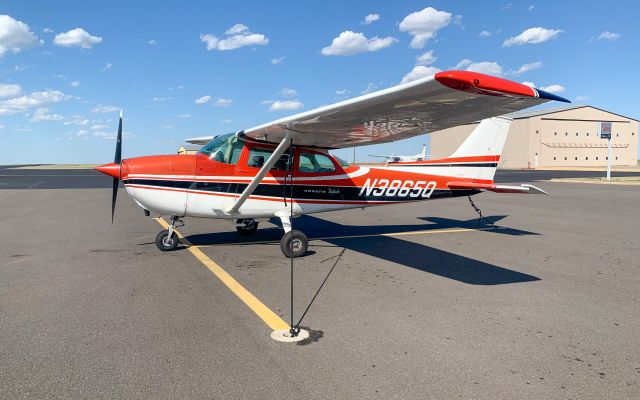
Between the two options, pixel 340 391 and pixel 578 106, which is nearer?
pixel 340 391

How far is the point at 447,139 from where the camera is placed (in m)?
80.5

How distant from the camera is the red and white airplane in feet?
17.4

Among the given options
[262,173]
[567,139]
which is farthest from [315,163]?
[567,139]

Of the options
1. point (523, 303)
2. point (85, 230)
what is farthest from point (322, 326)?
point (85, 230)

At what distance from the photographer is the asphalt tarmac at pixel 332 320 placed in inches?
120

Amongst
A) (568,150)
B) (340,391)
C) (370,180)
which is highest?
(568,150)

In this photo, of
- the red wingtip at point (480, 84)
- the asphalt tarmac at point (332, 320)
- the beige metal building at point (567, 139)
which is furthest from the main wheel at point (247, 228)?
the beige metal building at point (567, 139)

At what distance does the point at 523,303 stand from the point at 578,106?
78048 mm

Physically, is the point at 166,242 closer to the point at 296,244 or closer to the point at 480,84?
the point at 296,244

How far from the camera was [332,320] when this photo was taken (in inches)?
170

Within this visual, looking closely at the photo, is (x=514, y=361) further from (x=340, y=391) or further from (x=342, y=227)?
(x=342, y=227)

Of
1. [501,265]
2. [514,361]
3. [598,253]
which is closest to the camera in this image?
[514,361]

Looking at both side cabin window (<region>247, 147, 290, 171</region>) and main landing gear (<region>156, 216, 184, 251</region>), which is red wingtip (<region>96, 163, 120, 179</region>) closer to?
main landing gear (<region>156, 216, 184, 251</region>)

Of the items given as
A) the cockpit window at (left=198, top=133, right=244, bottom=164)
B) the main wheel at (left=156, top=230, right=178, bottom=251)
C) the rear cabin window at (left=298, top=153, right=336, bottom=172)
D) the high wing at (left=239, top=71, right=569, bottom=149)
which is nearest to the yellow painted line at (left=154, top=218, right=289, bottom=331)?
the main wheel at (left=156, top=230, right=178, bottom=251)
